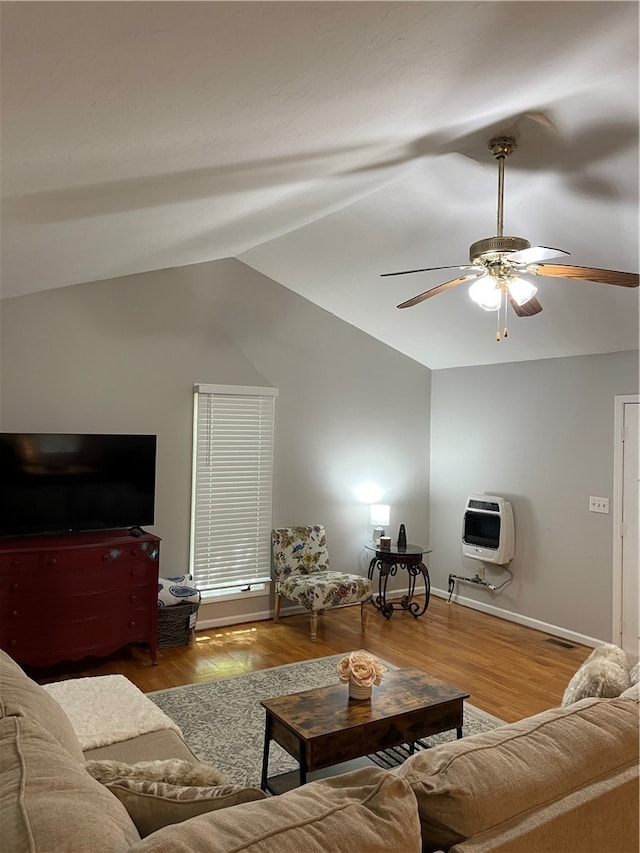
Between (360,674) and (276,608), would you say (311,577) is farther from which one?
(360,674)

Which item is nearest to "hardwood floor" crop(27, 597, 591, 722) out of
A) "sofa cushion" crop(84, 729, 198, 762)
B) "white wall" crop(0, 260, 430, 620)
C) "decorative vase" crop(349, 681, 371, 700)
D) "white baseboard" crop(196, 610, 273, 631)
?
"white baseboard" crop(196, 610, 273, 631)

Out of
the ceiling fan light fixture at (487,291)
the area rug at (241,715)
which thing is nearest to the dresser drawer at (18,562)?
the area rug at (241,715)

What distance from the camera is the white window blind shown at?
16.9 feet

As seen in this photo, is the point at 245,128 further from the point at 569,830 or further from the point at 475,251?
the point at 569,830

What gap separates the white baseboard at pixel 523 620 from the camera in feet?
16.4

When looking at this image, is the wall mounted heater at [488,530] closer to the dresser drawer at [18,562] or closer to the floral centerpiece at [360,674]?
the floral centerpiece at [360,674]

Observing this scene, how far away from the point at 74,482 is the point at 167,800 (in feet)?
10.6

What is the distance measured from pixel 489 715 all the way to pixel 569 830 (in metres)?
2.45

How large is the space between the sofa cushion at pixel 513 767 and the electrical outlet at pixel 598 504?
3.50 meters

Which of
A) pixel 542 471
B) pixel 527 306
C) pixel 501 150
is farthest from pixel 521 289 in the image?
pixel 542 471

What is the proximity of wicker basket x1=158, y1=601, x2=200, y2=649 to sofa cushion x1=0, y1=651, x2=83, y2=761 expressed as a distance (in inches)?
104

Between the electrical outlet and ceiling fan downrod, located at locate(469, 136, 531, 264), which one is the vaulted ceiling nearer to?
ceiling fan downrod, located at locate(469, 136, 531, 264)

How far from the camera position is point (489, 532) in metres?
5.67

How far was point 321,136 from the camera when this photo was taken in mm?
2240
